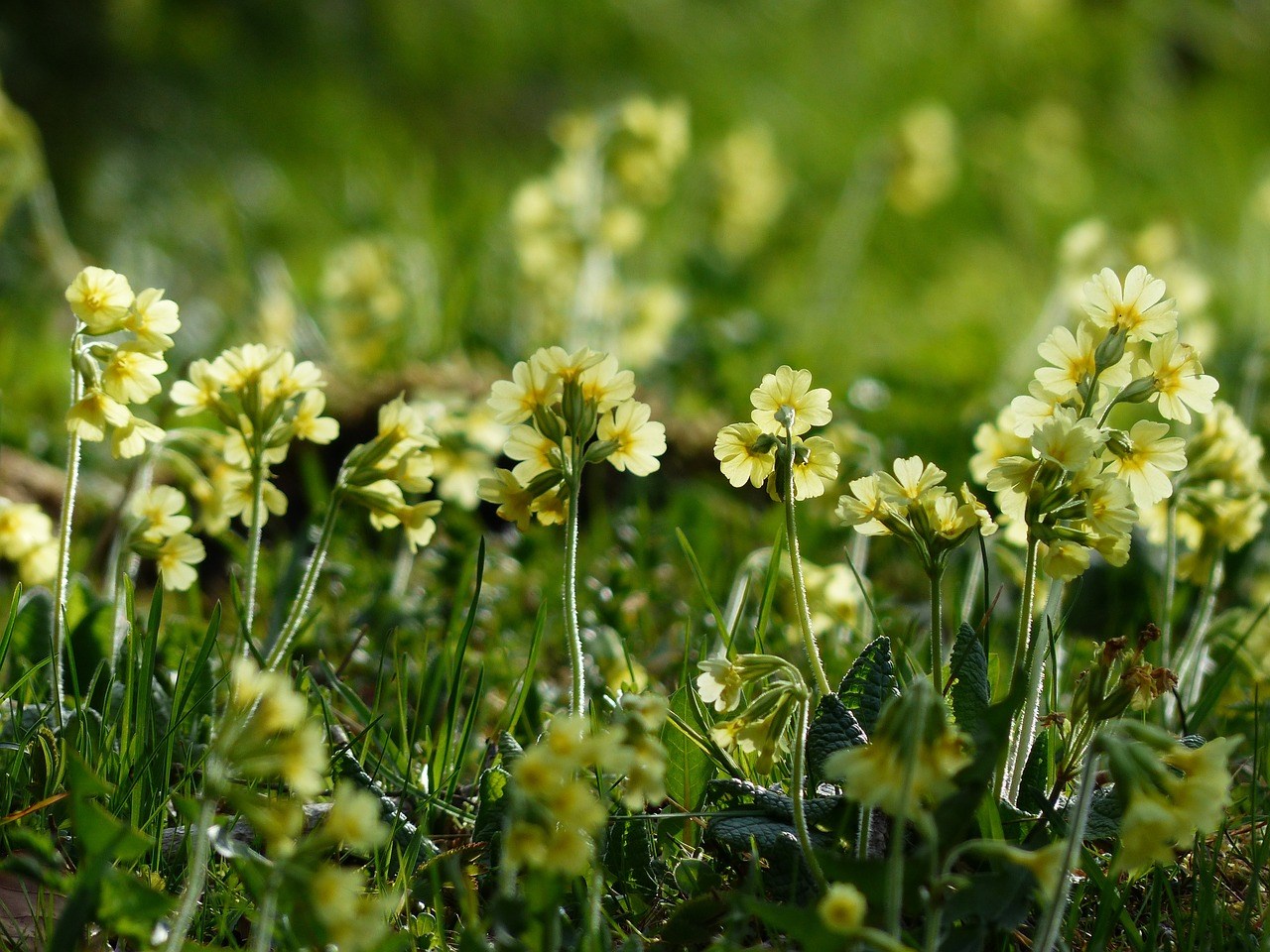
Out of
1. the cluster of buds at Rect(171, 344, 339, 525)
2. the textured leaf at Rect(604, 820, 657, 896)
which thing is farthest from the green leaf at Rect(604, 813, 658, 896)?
the cluster of buds at Rect(171, 344, 339, 525)

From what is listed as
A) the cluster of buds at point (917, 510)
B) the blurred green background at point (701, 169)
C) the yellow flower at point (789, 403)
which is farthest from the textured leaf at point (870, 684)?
the blurred green background at point (701, 169)

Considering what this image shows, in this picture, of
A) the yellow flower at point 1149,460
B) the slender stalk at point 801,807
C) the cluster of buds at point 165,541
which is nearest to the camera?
the slender stalk at point 801,807

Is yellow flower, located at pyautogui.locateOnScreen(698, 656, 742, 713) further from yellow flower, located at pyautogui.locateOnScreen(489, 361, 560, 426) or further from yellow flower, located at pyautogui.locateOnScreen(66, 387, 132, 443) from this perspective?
yellow flower, located at pyautogui.locateOnScreen(66, 387, 132, 443)

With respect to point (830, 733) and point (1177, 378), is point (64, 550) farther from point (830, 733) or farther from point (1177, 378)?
point (1177, 378)

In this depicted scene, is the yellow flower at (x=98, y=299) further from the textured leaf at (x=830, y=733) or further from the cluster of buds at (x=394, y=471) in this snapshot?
the textured leaf at (x=830, y=733)

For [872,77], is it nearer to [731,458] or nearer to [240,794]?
[731,458]

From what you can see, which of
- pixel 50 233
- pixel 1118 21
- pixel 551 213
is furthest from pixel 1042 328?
pixel 1118 21
